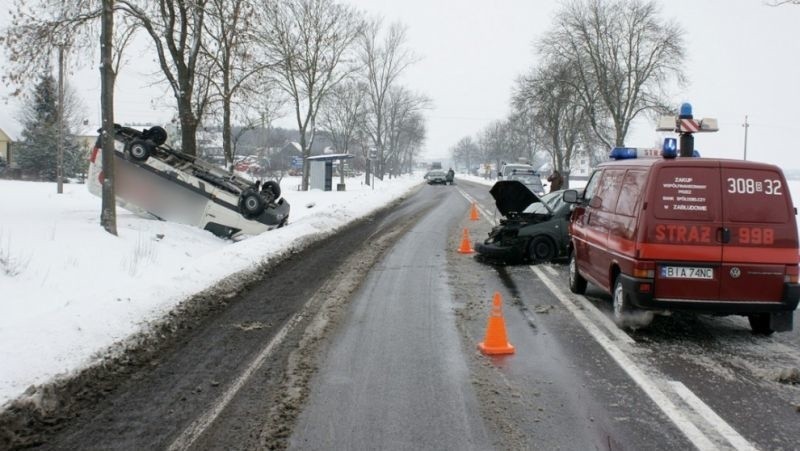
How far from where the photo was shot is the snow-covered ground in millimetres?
5434

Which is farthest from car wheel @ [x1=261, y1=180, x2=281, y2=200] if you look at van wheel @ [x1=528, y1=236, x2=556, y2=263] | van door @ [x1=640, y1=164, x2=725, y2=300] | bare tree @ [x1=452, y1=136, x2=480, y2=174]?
bare tree @ [x1=452, y1=136, x2=480, y2=174]

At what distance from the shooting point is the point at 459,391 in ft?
16.3

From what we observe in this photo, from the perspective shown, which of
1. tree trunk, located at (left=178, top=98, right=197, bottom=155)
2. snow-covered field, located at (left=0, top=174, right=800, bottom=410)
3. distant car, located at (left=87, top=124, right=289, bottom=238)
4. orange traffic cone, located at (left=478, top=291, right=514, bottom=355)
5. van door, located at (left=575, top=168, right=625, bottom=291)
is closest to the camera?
snow-covered field, located at (left=0, top=174, right=800, bottom=410)

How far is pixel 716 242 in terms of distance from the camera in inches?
251

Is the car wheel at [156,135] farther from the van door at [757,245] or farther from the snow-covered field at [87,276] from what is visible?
the van door at [757,245]

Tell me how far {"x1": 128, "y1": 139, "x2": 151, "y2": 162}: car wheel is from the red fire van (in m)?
11.7

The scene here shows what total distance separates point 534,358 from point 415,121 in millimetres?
82276

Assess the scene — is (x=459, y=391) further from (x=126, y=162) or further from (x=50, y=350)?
(x=126, y=162)

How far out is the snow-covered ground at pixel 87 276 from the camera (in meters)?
5.43

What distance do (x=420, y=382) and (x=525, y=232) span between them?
7455 millimetres

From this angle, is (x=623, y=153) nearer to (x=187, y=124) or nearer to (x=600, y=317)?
(x=600, y=317)

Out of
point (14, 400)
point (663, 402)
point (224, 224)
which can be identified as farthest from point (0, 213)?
point (663, 402)

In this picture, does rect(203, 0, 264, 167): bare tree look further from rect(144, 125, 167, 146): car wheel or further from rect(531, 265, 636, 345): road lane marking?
rect(531, 265, 636, 345): road lane marking

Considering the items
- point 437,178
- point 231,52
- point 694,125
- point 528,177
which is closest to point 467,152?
point 437,178
